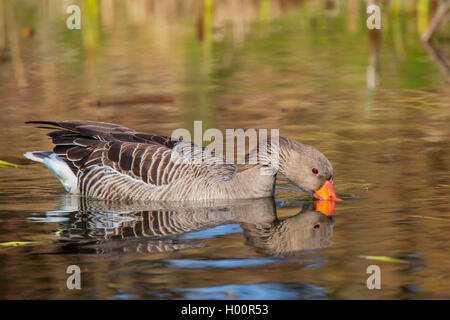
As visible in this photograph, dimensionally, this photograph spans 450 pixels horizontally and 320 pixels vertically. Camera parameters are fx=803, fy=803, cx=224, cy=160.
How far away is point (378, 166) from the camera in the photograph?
37.2 ft

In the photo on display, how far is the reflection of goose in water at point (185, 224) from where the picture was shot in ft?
27.6

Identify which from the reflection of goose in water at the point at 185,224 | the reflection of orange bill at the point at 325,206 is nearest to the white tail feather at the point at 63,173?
the reflection of goose in water at the point at 185,224

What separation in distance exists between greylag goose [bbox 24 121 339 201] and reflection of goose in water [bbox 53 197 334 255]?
0.59ft

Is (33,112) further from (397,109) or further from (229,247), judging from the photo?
(229,247)

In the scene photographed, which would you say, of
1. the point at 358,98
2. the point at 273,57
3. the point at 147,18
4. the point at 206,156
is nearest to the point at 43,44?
the point at 147,18

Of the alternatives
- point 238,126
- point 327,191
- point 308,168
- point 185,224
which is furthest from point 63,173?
point 238,126

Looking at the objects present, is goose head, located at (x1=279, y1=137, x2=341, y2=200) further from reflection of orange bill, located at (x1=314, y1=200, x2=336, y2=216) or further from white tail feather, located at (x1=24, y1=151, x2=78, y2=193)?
white tail feather, located at (x1=24, y1=151, x2=78, y2=193)

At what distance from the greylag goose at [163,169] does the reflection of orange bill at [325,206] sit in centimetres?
7

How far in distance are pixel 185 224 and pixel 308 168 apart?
1909 mm

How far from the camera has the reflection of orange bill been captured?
9750 millimetres

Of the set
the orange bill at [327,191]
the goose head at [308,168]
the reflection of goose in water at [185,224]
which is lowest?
the reflection of goose in water at [185,224]

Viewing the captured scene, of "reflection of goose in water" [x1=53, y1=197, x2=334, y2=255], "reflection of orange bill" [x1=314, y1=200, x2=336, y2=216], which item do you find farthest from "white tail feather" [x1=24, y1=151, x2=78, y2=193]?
"reflection of orange bill" [x1=314, y1=200, x2=336, y2=216]

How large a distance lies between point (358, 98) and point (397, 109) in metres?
1.28

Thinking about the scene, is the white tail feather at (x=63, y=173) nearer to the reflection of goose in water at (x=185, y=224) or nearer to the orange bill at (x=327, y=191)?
the reflection of goose in water at (x=185, y=224)
